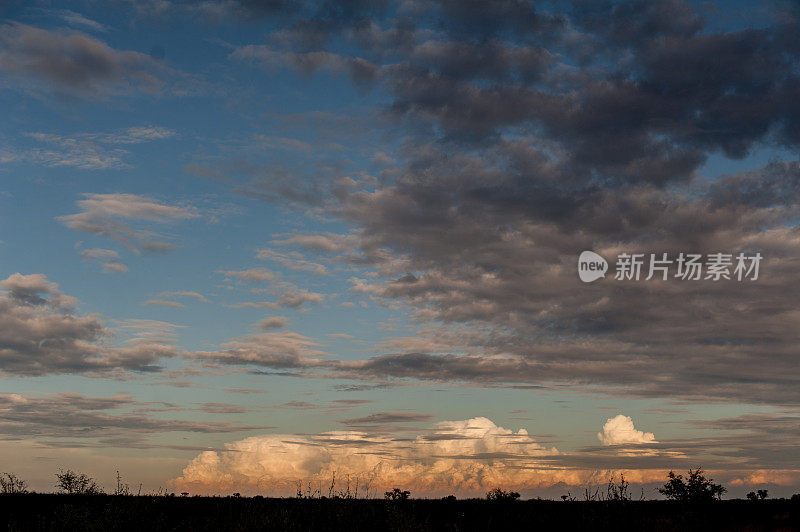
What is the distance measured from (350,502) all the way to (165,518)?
611cm

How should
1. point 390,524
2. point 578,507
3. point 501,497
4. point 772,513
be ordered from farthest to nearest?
1. point 501,497
2. point 578,507
3. point 772,513
4. point 390,524

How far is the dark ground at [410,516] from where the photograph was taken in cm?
2073

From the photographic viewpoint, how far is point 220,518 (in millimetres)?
23047

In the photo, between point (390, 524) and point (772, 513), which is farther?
point (772, 513)

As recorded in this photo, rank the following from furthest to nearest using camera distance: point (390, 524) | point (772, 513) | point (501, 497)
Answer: point (501, 497) → point (772, 513) → point (390, 524)

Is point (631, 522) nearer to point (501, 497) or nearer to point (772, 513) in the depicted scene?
point (772, 513)

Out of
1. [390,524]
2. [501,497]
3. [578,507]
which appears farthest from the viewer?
[501,497]

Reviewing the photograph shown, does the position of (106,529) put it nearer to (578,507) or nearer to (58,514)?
(58,514)

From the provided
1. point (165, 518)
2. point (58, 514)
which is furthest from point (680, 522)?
point (58, 514)

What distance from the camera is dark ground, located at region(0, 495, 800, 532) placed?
20734 millimetres

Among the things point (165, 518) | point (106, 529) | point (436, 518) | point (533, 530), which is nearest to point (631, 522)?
point (533, 530)

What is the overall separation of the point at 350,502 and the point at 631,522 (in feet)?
29.4

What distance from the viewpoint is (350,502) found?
885 inches

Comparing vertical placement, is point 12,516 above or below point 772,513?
below
